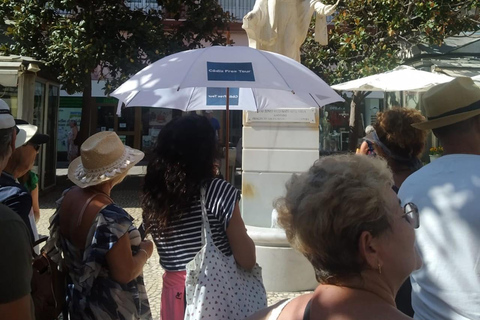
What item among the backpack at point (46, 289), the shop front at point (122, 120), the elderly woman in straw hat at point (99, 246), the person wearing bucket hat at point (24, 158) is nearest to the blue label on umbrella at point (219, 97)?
the person wearing bucket hat at point (24, 158)

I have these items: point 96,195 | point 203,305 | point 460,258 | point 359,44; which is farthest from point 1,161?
Answer: point 359,44

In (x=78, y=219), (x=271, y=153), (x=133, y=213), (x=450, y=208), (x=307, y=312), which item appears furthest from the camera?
(x=133, y=213)

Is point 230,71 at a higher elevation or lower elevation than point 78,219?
higher

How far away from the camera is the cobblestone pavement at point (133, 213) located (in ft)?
18.7

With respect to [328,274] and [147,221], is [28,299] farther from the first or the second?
[147,221]

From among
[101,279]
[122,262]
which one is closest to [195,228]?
[122,262]

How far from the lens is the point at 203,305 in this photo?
7.50 feet

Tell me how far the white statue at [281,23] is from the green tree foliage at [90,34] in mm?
6855

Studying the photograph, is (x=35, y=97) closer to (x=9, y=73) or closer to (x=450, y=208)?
(x=9, y=73)

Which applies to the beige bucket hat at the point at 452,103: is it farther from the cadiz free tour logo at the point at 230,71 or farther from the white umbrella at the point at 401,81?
the white umbrella at the point at 401,81

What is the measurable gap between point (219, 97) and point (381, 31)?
33.6 feet

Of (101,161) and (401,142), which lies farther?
(401,142)

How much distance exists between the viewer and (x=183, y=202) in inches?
101

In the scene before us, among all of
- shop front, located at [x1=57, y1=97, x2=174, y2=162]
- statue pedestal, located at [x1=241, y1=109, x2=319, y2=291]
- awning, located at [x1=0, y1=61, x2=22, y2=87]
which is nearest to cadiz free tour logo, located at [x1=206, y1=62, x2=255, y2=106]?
statue pedestal, located at [x1=241, y1=109, x2=319, y2=291]
